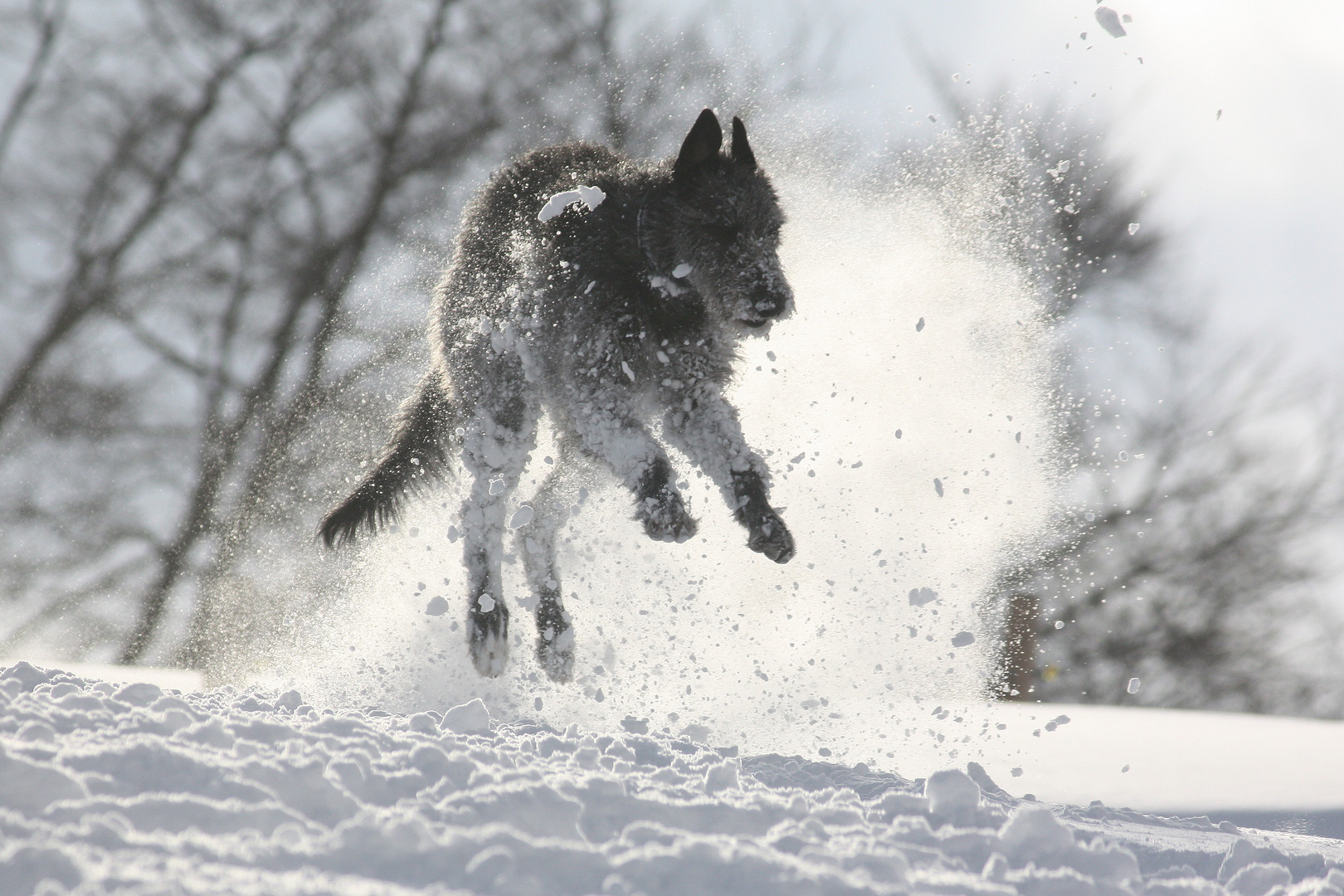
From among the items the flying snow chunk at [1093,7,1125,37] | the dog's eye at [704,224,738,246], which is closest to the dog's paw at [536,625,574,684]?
the dog's eye at [704,224,738,246]

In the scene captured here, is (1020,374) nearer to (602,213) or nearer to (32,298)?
(602,213)

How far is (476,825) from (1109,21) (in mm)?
3630

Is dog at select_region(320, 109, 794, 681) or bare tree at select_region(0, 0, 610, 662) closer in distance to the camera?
dog at select_region(320, 109, 794, 681)

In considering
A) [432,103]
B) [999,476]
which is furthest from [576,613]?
[432,103]

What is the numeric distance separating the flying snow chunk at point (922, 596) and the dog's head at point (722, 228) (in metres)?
1.33

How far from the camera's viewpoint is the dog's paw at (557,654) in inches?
148

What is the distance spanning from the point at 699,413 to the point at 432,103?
24.3ft

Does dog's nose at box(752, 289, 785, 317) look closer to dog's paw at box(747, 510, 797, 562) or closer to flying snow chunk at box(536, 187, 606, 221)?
dog's paw at box(747, 510, 797, 562)

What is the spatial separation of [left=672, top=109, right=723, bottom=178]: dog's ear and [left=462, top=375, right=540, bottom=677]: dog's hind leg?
117 cm

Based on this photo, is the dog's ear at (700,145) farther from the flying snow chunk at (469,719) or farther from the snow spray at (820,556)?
the flying snow chunk at (469,719)

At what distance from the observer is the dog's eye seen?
3543 mm

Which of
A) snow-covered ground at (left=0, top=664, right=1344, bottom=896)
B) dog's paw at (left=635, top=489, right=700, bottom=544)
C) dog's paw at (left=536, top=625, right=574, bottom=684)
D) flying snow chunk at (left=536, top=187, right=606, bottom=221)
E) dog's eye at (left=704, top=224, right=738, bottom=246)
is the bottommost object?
snow-covered ground at (left=0, top=664, right=1344, bottom=896)

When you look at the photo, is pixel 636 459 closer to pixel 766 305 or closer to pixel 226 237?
pixel 766 305

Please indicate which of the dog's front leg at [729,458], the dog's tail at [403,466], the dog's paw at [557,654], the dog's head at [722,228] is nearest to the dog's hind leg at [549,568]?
the dog's paw at [557,654]
